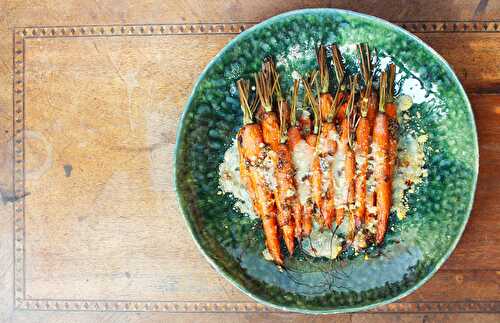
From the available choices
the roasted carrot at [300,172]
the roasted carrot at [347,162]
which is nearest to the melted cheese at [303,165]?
the roasted carrot at [300,172]

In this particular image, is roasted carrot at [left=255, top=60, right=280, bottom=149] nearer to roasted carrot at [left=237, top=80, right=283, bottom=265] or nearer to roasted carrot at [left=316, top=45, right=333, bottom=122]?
roasted carrot at [left=237, top=80, right=283, bottom=265]

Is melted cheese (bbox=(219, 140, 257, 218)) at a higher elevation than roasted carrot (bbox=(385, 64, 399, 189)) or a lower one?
lower

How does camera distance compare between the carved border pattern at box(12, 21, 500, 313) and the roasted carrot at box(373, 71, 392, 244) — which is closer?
the roasted carrot at box(373, 71, 392, 244)

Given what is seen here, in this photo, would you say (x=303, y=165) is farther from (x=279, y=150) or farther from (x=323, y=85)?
(x=323, y=85)

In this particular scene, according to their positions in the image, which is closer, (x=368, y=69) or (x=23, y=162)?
(x=368, y=69)

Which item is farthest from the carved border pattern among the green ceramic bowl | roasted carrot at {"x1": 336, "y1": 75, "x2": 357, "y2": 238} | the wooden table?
roasted carrot at {"x1": 336, "y1": 75, "x2": 357, "y2": 238}

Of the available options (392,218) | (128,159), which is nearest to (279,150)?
(392,218)

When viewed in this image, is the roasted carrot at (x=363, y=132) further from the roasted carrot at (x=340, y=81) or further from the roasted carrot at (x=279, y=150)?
the roasted carrot at (x=279, y=150)
